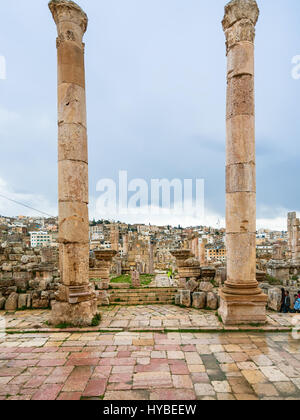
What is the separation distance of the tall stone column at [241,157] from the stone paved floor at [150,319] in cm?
76

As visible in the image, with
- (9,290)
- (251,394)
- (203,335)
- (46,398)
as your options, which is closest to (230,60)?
(203,335)

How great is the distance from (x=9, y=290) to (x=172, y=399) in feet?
29.0

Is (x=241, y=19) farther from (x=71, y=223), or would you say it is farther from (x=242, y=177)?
(x=71, y=223)

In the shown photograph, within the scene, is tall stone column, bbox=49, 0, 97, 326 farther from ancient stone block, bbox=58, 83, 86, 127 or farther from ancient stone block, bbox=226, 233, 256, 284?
ancient stone block, bbox=226, 233, 256, 284

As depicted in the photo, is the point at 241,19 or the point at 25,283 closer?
the point at 241,19

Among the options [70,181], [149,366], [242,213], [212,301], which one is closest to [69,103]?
[70,181]

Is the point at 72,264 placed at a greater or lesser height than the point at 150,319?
greater

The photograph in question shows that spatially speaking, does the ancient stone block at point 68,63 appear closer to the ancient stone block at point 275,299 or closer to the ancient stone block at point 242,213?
the ancient stone block at point 242,213

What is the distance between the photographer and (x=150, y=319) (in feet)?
24.0

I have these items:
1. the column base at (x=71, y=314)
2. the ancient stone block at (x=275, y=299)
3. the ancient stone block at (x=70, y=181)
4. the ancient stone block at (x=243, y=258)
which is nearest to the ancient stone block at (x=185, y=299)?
the ancient stone block at (x=243, y=258)

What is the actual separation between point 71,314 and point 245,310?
4388 mm

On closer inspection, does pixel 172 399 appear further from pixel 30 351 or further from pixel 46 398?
pixel 30 351

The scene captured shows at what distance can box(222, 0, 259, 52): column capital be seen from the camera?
270 inches

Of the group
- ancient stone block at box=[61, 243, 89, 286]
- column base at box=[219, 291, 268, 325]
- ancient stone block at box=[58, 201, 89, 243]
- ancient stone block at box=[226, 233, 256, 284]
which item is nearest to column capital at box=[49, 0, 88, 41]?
ancient stone block at box=[58, 201, 89, 243]
